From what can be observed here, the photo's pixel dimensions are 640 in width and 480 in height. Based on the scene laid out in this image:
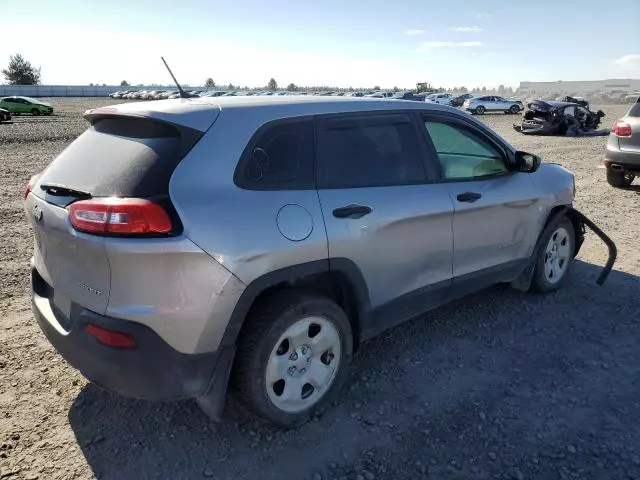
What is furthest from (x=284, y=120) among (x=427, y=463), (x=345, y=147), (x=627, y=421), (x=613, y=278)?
(x=613, y=278)

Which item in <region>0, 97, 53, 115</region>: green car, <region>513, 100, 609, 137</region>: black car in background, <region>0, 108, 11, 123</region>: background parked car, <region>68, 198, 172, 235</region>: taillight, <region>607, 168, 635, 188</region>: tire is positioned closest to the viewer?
<region>68, 198, 172, 235</region>: taillight

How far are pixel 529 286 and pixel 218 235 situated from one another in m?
3.28

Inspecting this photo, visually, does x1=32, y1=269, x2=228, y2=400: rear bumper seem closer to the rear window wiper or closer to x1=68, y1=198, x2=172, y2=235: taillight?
x1=68, y1=198, x2=172, y2=235: taillight

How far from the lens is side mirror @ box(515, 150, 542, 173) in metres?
4.04

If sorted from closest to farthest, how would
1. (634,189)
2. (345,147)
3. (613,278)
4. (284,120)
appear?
(284,120) < (345,147) < (613,278) < (634,189)

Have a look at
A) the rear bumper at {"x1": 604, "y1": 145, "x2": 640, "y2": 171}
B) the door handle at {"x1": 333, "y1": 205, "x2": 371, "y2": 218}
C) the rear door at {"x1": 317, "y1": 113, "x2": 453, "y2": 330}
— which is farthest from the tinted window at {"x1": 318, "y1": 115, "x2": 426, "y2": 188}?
the rear bumper at {"x1": 604, "y1": 145, "x2": 640, "y2": 171}

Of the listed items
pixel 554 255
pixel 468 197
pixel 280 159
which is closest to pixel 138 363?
pixel 280 159

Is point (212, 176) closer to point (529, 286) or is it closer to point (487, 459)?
point (487, 459)

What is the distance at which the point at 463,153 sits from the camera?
4059mm

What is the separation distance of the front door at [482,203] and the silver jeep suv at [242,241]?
0.05 meters

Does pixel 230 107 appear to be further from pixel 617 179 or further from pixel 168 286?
pixel 617 179

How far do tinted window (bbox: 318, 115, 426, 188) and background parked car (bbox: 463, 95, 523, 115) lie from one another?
1539 inches

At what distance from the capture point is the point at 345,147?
306 centimetres

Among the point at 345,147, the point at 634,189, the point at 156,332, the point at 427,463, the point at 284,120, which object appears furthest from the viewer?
the point at 634,189
